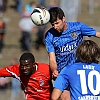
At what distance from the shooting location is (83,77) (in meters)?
5.80

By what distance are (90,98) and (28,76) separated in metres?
2.14

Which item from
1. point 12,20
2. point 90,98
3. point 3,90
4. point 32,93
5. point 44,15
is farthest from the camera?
point 12,20

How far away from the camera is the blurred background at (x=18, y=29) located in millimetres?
14219

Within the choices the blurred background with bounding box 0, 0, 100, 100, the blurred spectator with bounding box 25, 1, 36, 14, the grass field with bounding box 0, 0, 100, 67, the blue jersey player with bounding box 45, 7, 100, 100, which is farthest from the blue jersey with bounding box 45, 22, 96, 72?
the blurred spectator with bounding box 25, 1, 36, 14

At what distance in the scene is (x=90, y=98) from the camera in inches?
230

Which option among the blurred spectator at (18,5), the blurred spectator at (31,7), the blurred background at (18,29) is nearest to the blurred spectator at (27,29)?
the blurred background at (18,29)

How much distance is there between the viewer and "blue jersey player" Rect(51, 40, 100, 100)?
580 cm

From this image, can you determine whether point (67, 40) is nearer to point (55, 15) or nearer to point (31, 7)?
point (55, 15)

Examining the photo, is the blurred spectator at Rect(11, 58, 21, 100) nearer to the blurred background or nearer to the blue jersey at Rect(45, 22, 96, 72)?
the blurred background

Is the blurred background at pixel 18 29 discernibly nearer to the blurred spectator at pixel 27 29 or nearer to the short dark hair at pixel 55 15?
the blurred spectator at pixel 27 29

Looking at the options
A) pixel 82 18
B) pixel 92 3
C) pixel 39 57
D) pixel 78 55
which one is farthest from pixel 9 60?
pixel 78 55

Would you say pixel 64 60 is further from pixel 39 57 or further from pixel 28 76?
pixel 39 57

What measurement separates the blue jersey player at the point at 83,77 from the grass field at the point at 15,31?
9.12 m

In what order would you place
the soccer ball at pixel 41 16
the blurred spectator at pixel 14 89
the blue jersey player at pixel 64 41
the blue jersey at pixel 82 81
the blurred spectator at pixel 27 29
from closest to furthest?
the blue jersey at pixel 82 81 < the soccer ball at pixel 41 16 < the blue jersey player at pixel 64 41 < the blurred spectator at pixel 14 89 < the blurred spectator at pixel 27 29
